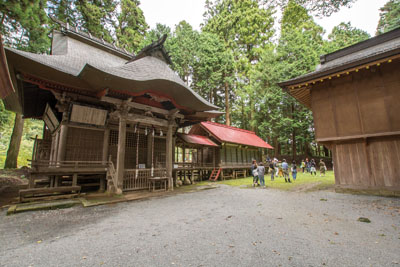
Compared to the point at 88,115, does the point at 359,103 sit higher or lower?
higher

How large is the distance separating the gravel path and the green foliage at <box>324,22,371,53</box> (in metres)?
26.2

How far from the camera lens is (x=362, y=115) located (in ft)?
24.8

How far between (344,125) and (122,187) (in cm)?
1003

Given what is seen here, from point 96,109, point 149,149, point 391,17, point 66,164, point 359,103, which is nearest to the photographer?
point 66,164

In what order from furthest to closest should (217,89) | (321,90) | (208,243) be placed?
(217,89), (321,90), (208,243)

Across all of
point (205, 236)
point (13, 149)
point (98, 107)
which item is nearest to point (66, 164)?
point (98, 107)

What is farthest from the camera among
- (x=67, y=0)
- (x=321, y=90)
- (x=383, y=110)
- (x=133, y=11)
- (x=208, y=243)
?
(x=133, y=11)

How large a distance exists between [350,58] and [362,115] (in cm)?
352

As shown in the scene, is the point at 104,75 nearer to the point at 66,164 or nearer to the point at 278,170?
the point at 66,164

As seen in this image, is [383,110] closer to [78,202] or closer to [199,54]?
[78,202]

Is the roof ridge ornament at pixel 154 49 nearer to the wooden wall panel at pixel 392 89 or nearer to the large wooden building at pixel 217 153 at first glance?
the large wooden building at pixel 217 153

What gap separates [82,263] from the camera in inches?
101

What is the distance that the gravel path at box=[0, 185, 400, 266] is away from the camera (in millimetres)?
2637

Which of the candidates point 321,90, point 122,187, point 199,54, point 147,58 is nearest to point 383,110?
point 321,90
